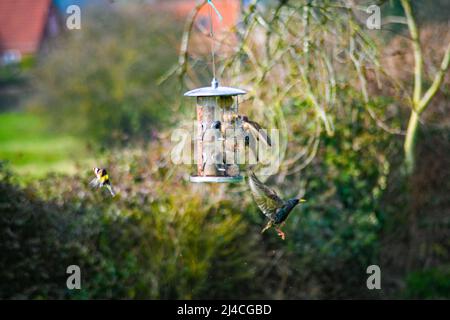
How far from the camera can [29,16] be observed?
2166cm

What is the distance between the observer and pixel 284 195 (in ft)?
24.1

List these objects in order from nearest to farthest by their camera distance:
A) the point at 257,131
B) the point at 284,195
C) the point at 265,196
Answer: the point at 265,196 < the point at 257,131 < the point at 284,195

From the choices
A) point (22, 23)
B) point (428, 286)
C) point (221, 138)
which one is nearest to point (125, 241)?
point (221, 138)

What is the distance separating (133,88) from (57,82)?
7.41 feet

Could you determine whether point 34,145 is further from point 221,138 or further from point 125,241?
point 221,138

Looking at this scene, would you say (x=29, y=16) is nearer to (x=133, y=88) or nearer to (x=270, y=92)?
(x=133, y=88)

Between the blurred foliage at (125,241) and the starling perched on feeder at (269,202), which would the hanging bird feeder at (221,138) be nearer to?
the starling perched on feeder at (269,202)

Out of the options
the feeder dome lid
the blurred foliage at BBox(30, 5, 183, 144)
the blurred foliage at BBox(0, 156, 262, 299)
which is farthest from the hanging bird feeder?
the blurred foliage at BBox(30, 5, 183, 144)

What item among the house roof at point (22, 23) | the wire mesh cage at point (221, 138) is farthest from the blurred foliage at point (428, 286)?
the house roof at point (22, 23)

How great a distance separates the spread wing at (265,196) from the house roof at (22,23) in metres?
17.8

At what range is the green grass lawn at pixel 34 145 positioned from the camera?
602 inches

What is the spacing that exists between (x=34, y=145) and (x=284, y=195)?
12.2 m

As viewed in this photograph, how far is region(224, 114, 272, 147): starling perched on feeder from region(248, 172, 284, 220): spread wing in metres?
0.28

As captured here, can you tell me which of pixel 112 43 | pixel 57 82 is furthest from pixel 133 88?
pixel 57 82
